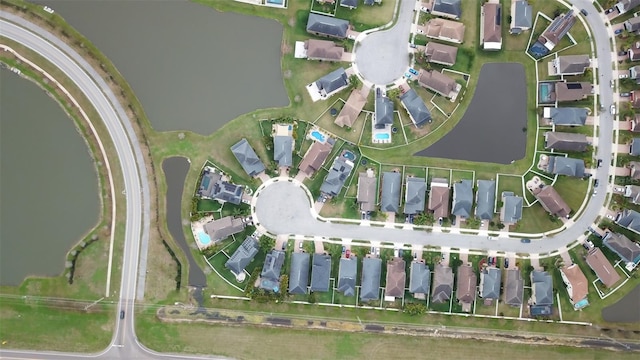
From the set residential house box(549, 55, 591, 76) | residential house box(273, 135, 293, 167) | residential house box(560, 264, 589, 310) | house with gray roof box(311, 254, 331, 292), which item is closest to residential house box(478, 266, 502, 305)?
residential house box(560, 264, 589, 310)

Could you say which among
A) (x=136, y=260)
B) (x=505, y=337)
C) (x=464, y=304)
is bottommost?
(x=505, y=337)

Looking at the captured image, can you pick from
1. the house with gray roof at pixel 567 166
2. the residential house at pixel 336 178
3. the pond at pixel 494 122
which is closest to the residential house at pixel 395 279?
the residential house at pixel 336 178

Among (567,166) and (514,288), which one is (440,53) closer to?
(567,166)

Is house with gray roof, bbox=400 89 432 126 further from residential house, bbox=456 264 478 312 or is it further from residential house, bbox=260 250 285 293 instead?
residential house, bbox=260 250 285 293

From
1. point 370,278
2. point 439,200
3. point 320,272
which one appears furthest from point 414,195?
point 320,272

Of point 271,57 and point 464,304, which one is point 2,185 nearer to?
point 271,57

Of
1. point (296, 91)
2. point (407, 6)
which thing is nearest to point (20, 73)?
point (296, 91)
